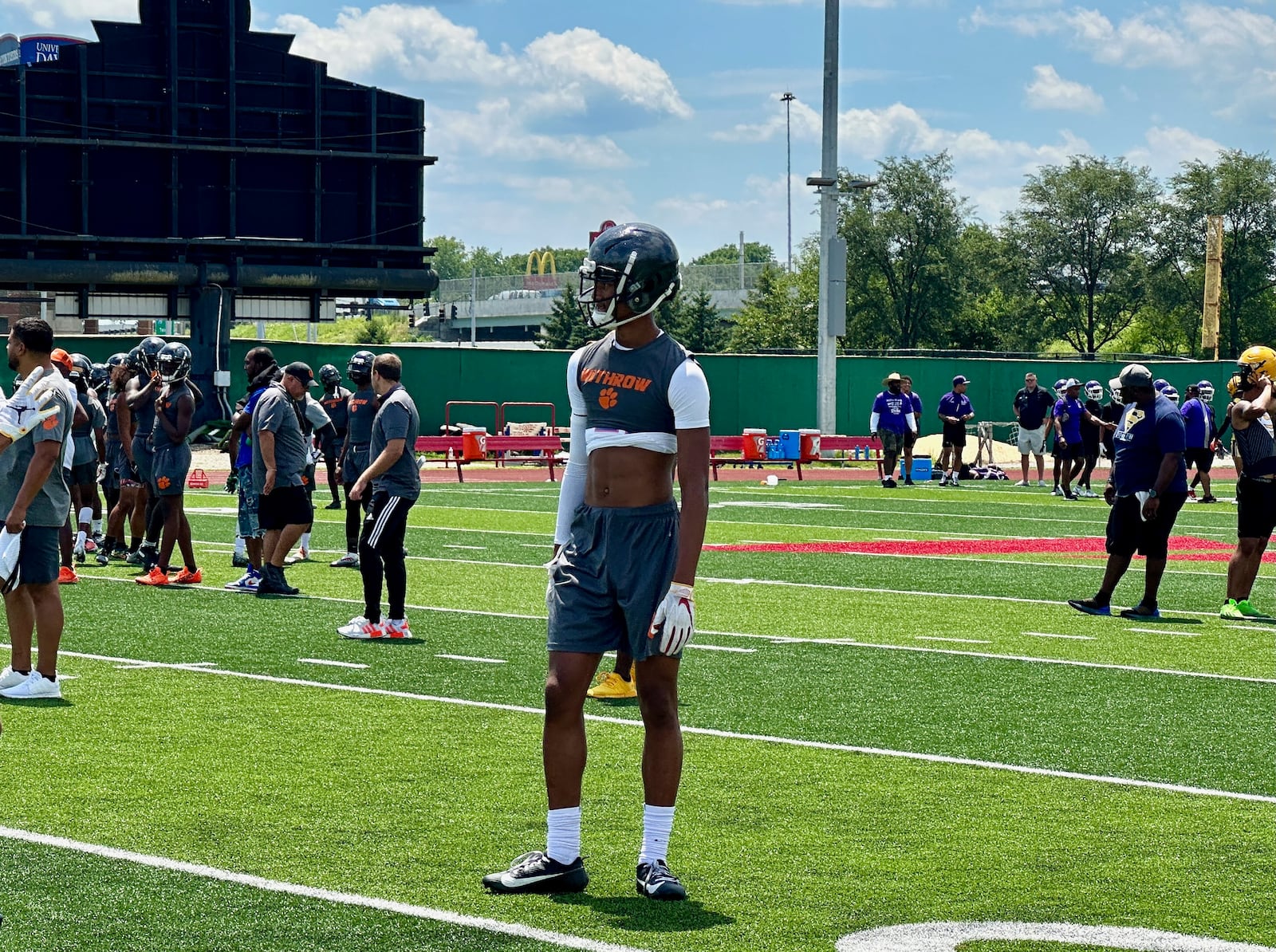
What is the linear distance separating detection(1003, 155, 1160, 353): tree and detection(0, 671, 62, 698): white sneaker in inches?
3191

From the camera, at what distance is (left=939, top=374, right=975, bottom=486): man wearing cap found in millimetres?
31188

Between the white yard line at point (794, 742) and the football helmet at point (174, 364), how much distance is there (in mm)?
4447

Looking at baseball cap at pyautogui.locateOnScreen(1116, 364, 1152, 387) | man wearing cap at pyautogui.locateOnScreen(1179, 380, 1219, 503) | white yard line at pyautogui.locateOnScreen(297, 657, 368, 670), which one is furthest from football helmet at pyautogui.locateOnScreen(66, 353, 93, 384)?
man wearing cap at pyautogui.locateOnScreen(1179, 380, 1219, 503)

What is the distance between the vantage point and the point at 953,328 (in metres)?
87.6

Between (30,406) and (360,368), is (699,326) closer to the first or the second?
(360,368)

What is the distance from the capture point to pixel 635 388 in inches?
230

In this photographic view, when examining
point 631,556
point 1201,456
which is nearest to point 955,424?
point 1201,456

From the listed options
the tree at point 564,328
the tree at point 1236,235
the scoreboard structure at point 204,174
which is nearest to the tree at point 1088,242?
the tree at point 1236,235

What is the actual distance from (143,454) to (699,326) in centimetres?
7596

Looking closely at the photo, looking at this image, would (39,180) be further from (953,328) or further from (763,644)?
(953,328)

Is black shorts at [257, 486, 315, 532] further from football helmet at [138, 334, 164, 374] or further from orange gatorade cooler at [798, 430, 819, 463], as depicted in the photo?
orange gatorade cooler at [798, 430, 819, 463]

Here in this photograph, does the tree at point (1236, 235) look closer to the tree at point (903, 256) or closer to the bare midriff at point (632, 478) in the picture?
the tree at point (903, 256)

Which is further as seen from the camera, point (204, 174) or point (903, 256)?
point (903, 256)

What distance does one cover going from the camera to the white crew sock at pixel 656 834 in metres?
5.75
